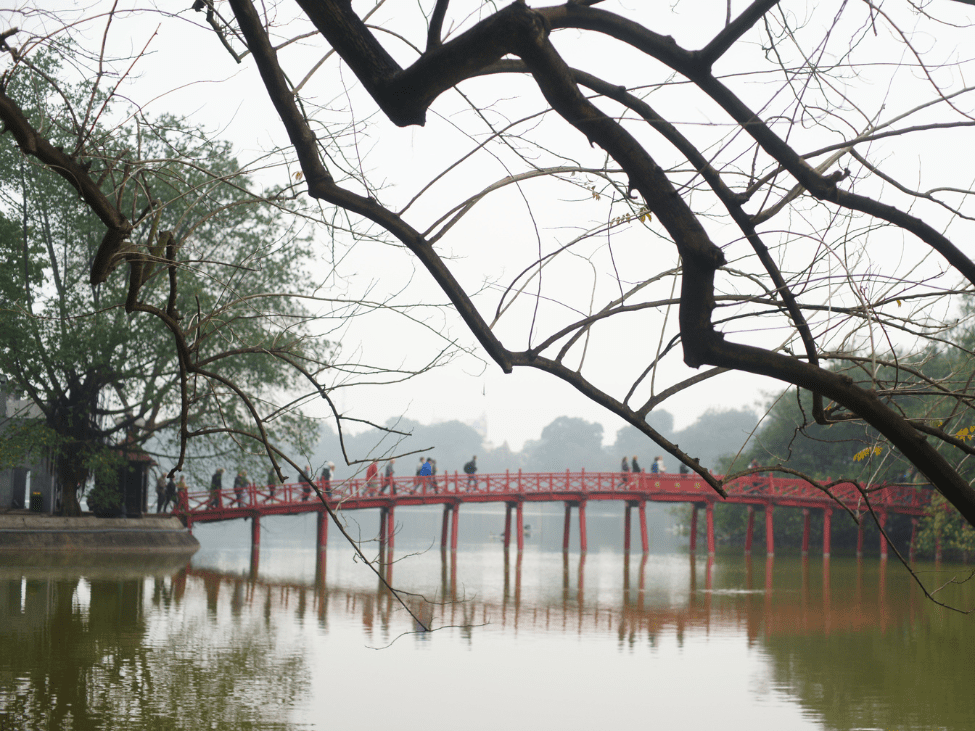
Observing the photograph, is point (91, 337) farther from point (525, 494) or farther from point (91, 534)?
point (525, 494)

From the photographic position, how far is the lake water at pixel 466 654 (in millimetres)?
7484

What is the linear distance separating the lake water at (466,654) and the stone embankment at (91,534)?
1.28 metres

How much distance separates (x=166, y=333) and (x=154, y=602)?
9.41m

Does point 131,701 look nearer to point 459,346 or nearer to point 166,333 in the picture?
point 459,346

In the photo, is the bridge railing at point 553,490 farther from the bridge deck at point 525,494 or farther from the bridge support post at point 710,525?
the bridge support post at point 710,525

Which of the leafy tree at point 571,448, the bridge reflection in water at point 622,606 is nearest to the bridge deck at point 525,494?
the bridge reflection in water at point 622,606

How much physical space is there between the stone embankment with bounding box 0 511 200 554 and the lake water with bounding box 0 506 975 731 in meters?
1.28

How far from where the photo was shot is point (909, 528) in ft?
103

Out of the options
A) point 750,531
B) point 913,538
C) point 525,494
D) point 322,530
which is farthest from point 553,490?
point 913,538

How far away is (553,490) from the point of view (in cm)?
2672

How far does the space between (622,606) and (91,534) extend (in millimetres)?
12411

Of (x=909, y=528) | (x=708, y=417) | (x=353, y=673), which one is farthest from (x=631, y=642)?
(x=708, y=417)

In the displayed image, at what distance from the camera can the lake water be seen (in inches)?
295

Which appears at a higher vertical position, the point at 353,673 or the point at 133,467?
the point at 133,467
